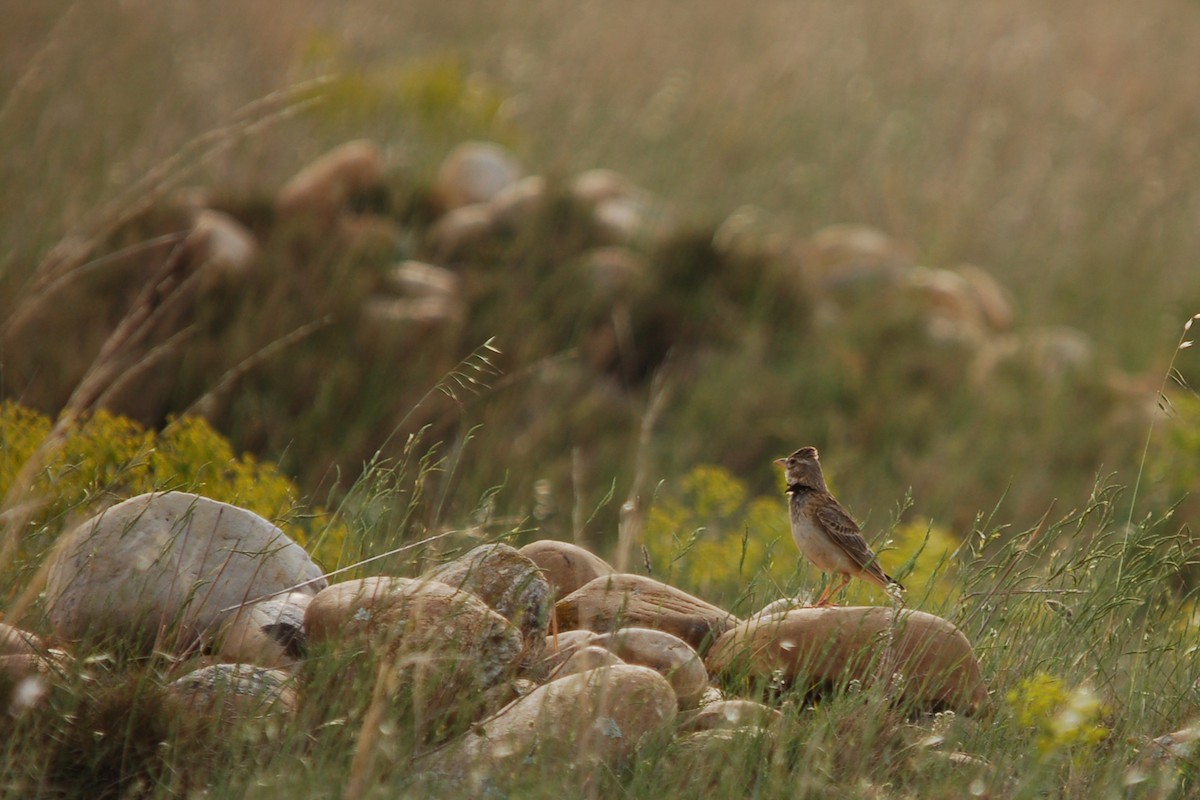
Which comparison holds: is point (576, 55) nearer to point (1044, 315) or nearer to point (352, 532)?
point (1044, 315)

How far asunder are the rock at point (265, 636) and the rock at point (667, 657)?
722 mm

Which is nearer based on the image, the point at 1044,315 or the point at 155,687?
the point at 155,687

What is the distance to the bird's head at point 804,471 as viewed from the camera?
4.44 meters

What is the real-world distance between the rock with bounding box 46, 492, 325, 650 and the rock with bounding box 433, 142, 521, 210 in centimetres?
697

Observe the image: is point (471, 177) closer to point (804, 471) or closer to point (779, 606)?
point (804, 471)

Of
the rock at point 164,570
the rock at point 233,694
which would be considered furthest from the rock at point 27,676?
the rock at point 233,694

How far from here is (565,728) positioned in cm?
286

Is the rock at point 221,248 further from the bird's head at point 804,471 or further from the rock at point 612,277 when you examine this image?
the bird's head at point 804,471

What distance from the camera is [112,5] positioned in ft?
36.8

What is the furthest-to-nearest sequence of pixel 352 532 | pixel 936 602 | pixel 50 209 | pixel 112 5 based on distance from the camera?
pixel 112 5
pixel 50 209
pixel 936 602
pixel 352 532

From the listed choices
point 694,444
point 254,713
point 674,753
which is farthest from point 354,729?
point 694,444

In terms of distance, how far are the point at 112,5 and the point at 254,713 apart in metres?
9.76

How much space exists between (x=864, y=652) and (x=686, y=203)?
7.99 metres

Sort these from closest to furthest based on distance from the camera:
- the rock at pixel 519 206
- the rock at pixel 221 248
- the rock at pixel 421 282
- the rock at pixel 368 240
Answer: the rock at pixel 221 248, the rock at pixel 421 282, the rock at pixel 368 240, the rock at pixel 519 206
